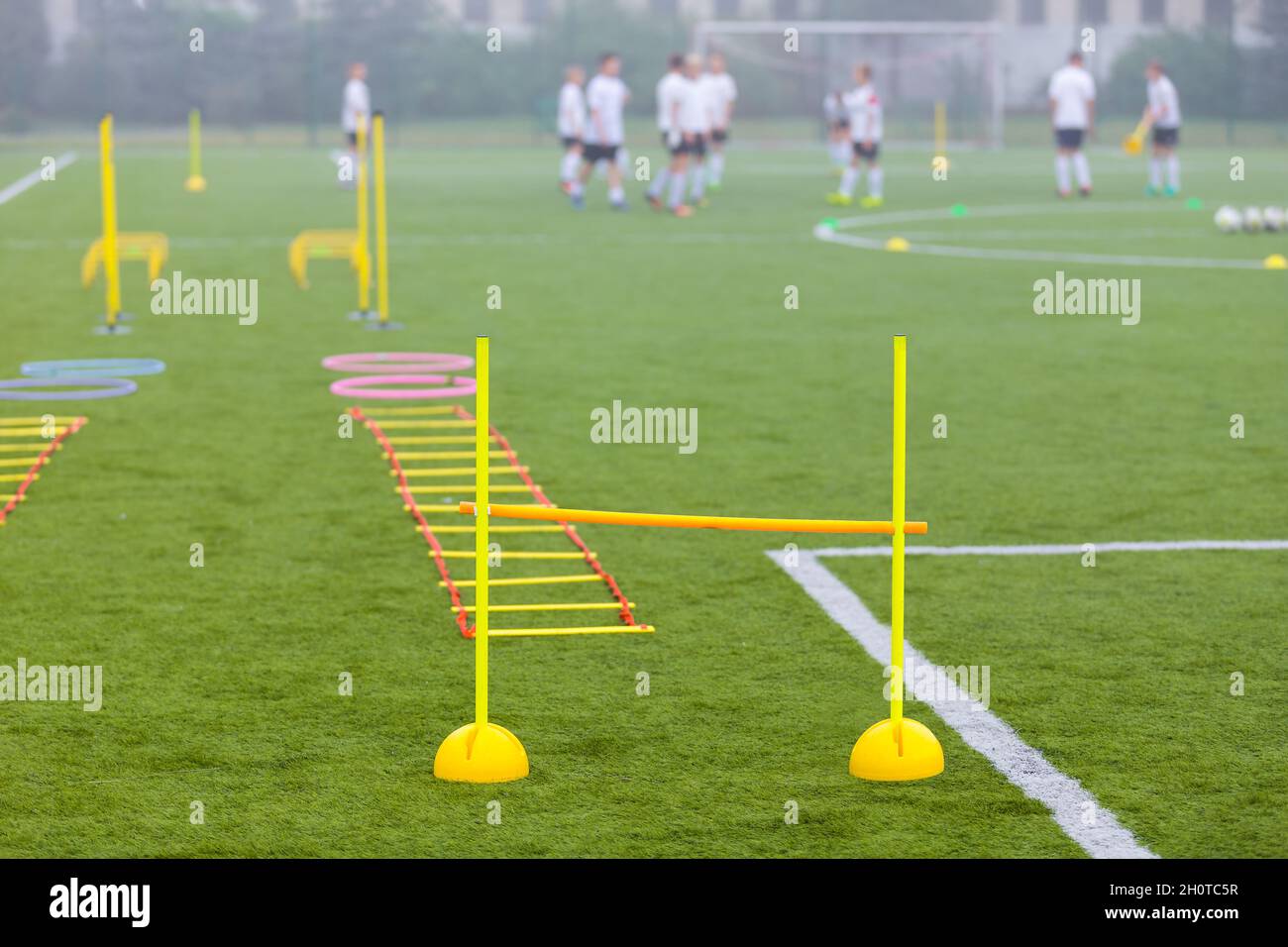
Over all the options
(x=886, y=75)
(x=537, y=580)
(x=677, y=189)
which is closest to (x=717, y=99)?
(x=677, y=189)

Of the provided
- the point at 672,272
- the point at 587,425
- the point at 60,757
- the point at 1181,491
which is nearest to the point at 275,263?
the point at 672,272

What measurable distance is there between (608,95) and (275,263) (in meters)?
7.60

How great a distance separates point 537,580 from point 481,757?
2032 millimetres

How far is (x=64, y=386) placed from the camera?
12.4 meters

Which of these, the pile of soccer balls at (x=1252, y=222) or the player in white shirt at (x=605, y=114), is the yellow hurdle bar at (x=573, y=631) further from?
the player in white shirt at (x=605, y=114)

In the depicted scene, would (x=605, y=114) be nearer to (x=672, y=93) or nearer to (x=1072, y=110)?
(x=672, y=93)

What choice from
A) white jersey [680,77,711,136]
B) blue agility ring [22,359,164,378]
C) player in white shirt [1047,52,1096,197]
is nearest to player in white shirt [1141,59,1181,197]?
player in white shirt [1047,52,1096,197]

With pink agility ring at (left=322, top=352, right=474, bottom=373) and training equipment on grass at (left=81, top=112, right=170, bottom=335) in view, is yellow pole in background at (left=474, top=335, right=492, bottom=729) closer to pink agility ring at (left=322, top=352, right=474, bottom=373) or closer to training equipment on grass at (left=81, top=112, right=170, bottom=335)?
pink agility ring at (left=322, top=352, right=474, bottom=373)

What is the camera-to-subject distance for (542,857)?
462 centimetres

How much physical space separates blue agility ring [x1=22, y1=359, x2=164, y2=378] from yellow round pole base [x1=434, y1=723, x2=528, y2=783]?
7.76m

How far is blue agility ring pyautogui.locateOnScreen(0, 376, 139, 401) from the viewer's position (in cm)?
1148
